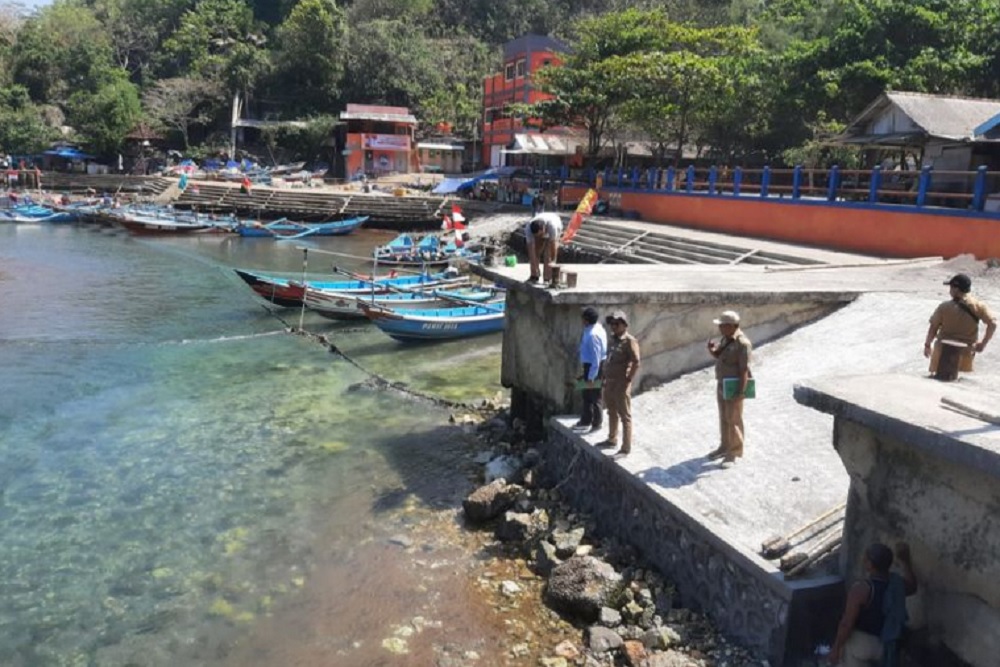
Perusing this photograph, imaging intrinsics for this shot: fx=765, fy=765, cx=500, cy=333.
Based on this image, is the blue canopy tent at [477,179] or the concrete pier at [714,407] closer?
the concrete pier at [714,407]

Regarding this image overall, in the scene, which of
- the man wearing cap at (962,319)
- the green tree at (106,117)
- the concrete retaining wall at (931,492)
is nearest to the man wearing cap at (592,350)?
the concrete retaining wall at (931,492)

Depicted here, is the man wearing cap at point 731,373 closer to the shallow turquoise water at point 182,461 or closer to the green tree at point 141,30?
the shallow turquoise water at point 182,461

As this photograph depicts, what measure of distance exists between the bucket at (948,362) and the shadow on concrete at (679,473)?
239 cm

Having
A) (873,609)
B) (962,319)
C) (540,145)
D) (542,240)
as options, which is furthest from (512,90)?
(873,609)

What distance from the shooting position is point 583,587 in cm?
764

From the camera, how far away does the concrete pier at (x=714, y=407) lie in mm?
6668

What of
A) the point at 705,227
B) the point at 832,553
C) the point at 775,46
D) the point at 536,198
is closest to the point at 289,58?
the point at 536,198

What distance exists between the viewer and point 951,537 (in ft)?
17.4

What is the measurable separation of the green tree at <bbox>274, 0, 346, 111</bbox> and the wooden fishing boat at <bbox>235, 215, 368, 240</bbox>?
24864mm

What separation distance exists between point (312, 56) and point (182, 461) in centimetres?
5724

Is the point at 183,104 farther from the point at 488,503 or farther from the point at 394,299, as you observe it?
the point at 488,503

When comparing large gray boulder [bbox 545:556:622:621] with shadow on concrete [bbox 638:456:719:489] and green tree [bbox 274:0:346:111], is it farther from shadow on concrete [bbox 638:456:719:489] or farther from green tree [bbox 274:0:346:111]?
green tree [bbox 274:0:346:111]

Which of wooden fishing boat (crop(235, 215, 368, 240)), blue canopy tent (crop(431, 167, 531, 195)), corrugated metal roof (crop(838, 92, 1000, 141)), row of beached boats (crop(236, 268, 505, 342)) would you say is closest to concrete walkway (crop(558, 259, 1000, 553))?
corrugated metal roof (crop(838, 92, 1000, 141))

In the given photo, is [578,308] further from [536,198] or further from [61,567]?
[536,198]
